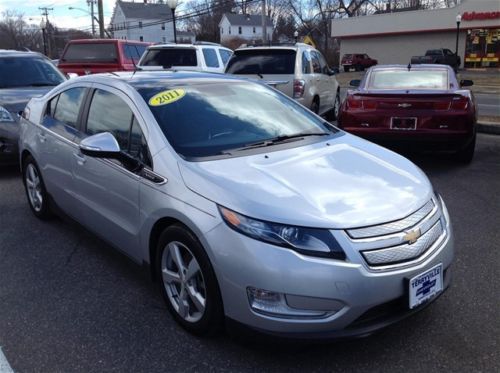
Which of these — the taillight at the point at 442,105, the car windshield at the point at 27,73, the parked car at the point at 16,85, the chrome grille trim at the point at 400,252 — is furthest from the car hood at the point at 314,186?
the car windshield at the point at 27,73

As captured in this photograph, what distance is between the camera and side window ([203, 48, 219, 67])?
486 inches

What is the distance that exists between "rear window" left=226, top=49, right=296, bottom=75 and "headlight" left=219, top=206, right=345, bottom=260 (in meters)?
7.46

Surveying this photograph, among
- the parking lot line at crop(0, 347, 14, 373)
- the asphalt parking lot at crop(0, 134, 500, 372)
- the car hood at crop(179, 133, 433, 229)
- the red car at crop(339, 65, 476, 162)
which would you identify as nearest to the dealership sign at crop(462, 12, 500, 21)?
the red car at crop(339, 65, 476, 162)

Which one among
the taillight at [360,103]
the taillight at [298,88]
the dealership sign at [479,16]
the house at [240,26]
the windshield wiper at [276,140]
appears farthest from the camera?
the house at [240,26]

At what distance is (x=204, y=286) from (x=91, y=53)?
Result: 12.4 m

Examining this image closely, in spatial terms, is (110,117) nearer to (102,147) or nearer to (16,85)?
(102,147)

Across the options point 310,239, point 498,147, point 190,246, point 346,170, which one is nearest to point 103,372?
point 190,246

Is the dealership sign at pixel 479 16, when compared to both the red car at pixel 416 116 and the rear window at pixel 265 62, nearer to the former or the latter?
the rear window at pixel 265 62

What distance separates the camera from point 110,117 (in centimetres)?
384

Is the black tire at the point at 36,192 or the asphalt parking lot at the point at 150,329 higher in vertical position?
the black tire at the point at 36,192

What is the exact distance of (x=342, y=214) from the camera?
8.68 ft

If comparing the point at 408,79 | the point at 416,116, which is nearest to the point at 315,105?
the point at 408,79

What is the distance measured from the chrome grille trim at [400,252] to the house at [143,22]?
88.3 m

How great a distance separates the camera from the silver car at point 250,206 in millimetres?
2543
